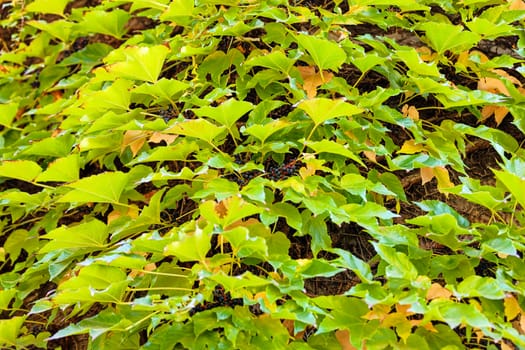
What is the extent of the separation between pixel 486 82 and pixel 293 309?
98cm

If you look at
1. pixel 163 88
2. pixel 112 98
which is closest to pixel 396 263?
pixel 163 88

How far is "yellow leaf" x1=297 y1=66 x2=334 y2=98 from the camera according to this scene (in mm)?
1549

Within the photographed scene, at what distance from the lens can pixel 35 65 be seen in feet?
7.30

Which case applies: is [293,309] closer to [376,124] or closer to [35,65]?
[376,124]

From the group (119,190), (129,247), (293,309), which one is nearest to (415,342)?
(293,309)

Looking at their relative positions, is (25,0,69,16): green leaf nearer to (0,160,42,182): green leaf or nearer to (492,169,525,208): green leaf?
(0,160,42,182): green leaf

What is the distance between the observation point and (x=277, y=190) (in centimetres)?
141

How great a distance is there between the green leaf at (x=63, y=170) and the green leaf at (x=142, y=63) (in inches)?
10.3

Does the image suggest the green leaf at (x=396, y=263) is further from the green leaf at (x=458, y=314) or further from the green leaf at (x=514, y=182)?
the green leaf at (x=514, y=182)

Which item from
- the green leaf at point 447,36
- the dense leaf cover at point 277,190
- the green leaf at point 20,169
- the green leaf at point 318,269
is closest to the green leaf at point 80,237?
the dense leaf cover at point 277,190

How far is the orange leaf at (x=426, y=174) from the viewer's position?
1466 mm

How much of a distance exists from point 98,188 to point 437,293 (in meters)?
0.79

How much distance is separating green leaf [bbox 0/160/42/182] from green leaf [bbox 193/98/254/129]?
1.60 ft

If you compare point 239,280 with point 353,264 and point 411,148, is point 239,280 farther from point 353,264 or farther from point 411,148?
point 411,148
